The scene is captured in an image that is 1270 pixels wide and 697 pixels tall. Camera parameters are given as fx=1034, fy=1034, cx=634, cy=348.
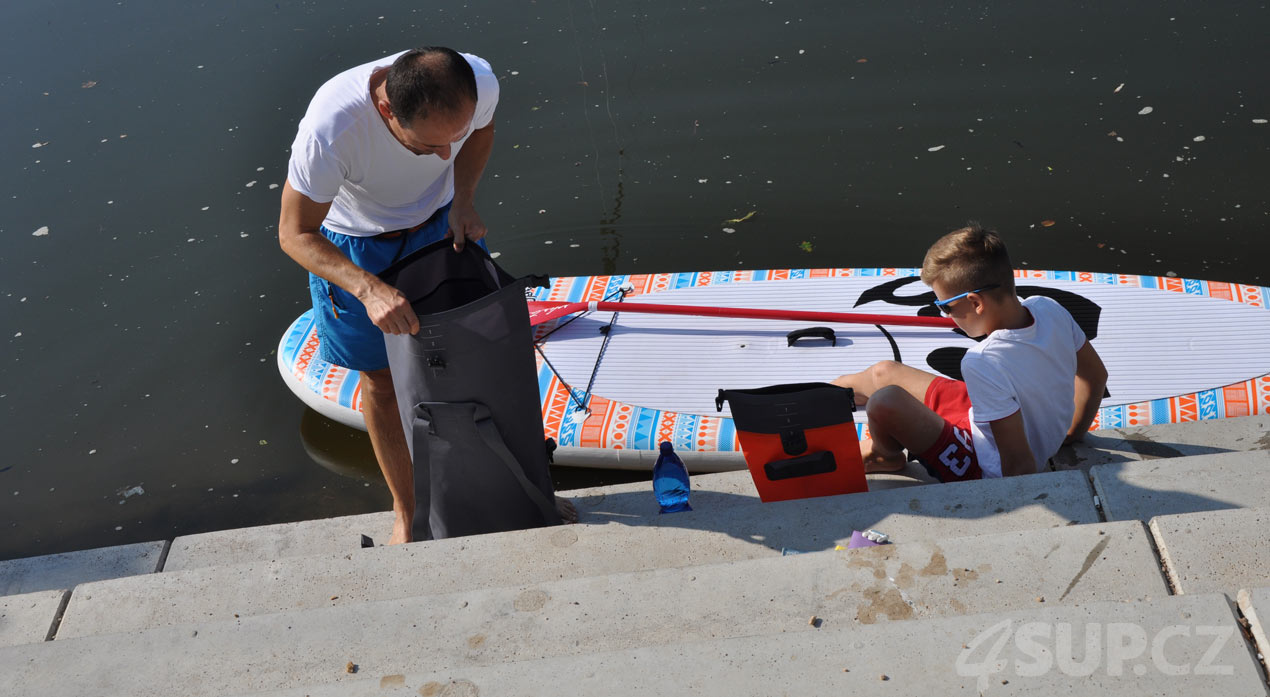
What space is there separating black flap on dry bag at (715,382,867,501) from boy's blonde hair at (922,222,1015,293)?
1.33 ft

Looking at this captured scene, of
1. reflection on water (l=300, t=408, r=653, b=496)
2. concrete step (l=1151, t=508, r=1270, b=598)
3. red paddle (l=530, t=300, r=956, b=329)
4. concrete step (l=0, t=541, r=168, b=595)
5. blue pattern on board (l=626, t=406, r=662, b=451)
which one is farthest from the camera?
reflection on water (l=300, t=408, r=653, b=496)

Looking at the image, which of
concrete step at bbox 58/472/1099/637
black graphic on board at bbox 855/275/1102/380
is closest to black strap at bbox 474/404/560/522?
concrete step at bbox 58/472/1099/637

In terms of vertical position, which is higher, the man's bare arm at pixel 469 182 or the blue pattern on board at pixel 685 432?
the man's bare arm at pixel 469 182

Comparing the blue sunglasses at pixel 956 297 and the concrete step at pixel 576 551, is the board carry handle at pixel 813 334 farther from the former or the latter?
the concrete step at pixel 576 551

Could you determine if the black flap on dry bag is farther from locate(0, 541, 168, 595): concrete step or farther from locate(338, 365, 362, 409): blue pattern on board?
locate(338, 365, 362, 409): blue pattern on board

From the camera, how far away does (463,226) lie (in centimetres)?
276

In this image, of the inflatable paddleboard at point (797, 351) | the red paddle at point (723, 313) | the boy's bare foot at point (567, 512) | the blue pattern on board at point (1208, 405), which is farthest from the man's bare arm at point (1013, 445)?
the red paddle at point (723, 313)

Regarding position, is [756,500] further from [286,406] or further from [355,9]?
[355,9]

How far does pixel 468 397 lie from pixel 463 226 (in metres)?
0.48

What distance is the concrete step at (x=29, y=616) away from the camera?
8.00 ft

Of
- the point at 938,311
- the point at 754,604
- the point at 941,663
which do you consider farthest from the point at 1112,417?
the point at 941,663

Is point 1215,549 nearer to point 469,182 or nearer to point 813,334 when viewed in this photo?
point 469,182

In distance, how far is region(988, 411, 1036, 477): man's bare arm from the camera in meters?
2.56

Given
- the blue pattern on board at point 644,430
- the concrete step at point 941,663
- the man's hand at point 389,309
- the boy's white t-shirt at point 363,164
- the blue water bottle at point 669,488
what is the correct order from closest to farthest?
the concrete step at point 941,663 → the man's hand at point 389,309 → the boy's white t-shirt at point 363,164 → the blue water bottle at point 669,488 → the blue pattern on board at point 644,430
